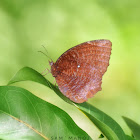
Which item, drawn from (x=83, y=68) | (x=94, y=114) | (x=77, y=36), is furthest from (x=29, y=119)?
(x=77, y=36)

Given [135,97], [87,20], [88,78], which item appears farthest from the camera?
[87,20]

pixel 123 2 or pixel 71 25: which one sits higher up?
pixel 123 2

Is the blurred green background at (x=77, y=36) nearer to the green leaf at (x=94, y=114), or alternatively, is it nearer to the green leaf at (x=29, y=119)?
the green leaf at (x=94, y=114)

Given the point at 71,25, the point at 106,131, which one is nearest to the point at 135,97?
the point at 71,25

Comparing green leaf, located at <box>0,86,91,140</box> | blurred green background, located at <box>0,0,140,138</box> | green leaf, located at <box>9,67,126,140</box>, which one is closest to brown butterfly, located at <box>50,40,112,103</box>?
green leaf, located at <box>9,67,126,140</box>

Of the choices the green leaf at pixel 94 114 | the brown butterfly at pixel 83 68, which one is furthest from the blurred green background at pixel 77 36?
the green leaf at pixel 94 114

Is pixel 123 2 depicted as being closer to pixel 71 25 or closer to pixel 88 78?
pixel 71 25

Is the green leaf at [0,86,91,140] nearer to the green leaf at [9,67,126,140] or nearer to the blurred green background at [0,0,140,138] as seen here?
the green leaf at [9,67,126,140]

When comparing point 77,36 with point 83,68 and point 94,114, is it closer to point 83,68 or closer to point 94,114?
point 83,68
